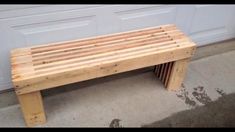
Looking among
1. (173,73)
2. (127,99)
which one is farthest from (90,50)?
(173,73)

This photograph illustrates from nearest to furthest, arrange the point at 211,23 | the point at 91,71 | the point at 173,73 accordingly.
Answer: the point at 91,71, the point at 173,73, the point at 211,23

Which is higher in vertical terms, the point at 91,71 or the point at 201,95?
the point at 91,71

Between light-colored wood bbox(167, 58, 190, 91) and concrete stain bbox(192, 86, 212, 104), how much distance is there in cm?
14

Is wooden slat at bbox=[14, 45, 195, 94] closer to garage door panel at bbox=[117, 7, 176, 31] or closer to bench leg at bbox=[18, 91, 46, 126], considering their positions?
bench leg at bbox=[18, 91, 46, 126]

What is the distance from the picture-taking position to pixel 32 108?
5.31 ft

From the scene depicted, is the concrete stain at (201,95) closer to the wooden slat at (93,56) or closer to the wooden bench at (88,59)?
the wooden bench at (88,59)

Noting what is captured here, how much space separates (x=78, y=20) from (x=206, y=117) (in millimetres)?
1101

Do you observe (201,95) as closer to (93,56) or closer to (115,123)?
(115,123)

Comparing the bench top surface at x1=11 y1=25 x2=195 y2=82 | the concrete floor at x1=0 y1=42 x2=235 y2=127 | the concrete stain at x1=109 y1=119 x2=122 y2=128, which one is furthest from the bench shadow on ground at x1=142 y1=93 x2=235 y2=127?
the bench top surface at x1=11 y1=25 x2=195 y2=82

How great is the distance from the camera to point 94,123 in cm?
175

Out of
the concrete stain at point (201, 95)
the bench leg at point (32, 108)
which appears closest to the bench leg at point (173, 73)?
the concrete stain at point (201, 95)

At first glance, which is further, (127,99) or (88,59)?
(127,99)

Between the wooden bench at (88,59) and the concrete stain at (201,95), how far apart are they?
8.2 inches
